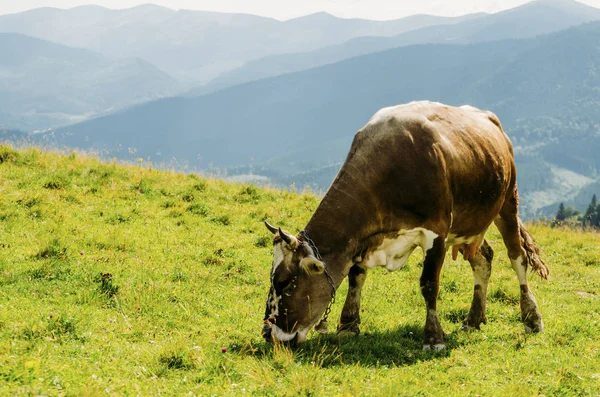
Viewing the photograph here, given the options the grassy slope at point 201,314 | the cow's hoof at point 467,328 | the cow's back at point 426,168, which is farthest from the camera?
the cow's hoof at point 467,328

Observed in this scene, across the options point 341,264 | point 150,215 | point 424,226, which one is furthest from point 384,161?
point 150,215

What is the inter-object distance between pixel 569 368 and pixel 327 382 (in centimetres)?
326

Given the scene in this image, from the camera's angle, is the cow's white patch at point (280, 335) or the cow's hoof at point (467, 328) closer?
the cow's white patch at point (280, 335)

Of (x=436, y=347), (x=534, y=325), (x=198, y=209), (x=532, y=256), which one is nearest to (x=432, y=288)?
(x=436, y=347)

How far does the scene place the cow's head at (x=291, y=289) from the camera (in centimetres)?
686

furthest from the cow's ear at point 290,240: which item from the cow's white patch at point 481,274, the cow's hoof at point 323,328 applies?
the cow's white patch at point 481,274

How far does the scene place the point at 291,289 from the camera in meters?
6.91

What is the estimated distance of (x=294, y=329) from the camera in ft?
22.9

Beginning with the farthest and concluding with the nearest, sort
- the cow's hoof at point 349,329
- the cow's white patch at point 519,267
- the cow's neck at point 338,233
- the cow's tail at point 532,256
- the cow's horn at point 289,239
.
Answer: the cow's tail at point 532,256 → the cow's white patch at point 519,267 → the cow's hoof at point 349,329 → the cow's neck at point 338,233 → the cow's horn at point 289,239

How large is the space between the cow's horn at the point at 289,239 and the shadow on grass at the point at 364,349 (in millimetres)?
1263

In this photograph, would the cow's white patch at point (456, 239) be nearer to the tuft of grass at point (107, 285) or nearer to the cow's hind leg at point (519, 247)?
the cow's hind leg at point (519, 247)

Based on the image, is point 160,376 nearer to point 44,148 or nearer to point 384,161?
point 384,161

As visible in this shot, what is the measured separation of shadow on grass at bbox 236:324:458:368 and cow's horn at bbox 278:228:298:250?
1.26 metres

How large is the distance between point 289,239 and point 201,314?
7.52ft
